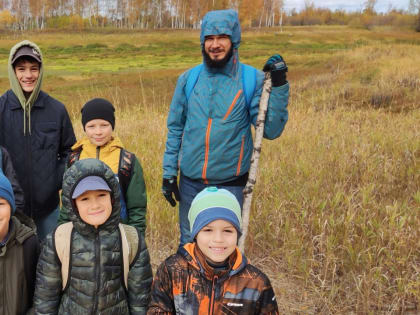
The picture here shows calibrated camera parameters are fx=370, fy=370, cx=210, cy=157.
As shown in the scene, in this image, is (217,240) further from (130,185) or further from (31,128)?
(31,128)

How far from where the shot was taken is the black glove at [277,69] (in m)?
2.29

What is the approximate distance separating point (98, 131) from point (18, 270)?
3.14 feet

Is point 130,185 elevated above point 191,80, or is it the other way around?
point 191,80

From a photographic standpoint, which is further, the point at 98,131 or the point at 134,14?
the point at 134,14

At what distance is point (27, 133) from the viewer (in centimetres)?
262

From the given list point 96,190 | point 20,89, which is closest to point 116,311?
point 96,190

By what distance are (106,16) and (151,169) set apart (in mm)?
82125

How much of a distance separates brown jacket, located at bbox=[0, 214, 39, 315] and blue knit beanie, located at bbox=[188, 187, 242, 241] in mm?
893

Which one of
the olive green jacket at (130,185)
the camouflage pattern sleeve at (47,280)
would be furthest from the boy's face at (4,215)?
the olive green jacket at (130,185)

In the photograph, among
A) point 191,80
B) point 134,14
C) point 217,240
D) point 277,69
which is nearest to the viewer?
point 217,240

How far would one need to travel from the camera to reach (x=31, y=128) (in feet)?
8.66

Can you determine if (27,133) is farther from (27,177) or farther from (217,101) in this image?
(217,101)

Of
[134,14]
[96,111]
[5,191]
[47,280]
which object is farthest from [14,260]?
[134,14]

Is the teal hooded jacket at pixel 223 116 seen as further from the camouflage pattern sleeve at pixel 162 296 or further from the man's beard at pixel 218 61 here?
the camouflage pattern sleeve at pixel 162 296
